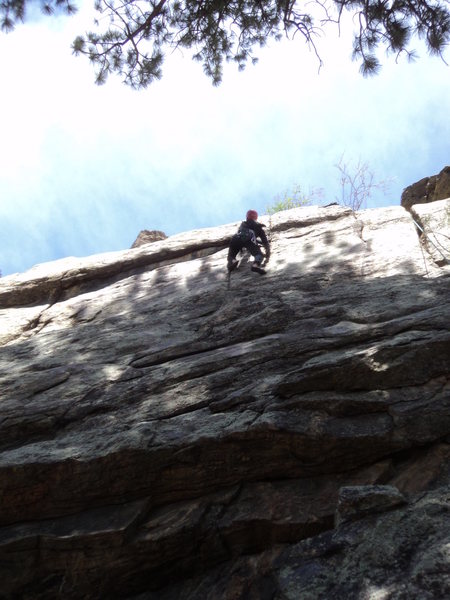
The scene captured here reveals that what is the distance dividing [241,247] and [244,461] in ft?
20.9

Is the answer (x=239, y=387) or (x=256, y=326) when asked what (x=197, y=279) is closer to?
(x=256, y=326)

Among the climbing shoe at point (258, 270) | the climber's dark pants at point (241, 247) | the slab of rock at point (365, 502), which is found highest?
the climber's dark pants at point (241, 247)

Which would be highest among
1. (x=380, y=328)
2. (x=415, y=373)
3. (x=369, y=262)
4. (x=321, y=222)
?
(x=321, y=222)

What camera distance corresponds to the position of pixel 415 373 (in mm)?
5145

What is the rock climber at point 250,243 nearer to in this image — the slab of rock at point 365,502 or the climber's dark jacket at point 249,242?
the climber's dark jacket at point 249,242

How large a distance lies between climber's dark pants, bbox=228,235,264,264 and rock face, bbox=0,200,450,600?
10.0ft

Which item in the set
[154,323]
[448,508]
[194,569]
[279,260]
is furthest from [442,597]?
[279,260]

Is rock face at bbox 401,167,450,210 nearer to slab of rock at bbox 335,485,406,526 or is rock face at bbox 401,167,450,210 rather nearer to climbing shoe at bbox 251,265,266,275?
climbing shoe at bbox 251,265,266,275

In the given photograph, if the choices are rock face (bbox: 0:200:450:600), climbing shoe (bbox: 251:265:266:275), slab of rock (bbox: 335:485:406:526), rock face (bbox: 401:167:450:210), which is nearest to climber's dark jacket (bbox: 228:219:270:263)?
climbing shoe (bbox: 251:265:266:275)

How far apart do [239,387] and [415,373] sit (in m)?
1.82

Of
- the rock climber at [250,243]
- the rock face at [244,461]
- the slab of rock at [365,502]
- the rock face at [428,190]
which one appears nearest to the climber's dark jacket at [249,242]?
the rock climber at [250,243]

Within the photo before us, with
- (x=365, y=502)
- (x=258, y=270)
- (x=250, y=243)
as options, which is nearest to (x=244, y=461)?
(x=365, y=502)

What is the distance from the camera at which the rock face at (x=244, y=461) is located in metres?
3.73

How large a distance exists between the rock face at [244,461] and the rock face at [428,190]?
7.53 metres
